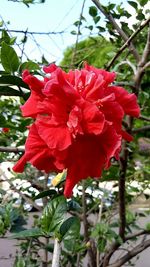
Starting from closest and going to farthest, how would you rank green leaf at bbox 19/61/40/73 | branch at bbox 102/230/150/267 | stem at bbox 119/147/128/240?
green leaf at bbox 19/61/40/73
stem at bbox 119/147/128/240
branch at bbox 102/230/150/267

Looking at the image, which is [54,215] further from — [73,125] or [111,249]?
[111,249]

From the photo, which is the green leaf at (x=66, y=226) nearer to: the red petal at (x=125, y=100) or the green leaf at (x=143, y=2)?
the red petal at (x=125, y=100)

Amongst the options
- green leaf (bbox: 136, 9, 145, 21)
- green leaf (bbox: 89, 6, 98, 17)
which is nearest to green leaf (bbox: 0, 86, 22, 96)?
green leaf (bbox: 136, 9, 145, 21)

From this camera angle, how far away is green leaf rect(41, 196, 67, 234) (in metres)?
0.74

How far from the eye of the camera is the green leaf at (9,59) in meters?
0.79

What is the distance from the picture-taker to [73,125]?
0.57 metres

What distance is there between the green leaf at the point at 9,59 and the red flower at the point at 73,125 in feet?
0.59

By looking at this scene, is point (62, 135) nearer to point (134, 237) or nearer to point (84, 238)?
point (84, 238)

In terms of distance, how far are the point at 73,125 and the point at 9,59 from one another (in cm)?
30

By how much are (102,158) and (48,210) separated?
199mm

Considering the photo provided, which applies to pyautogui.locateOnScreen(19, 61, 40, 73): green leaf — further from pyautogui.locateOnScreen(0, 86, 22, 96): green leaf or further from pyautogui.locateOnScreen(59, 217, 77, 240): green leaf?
pyautogui.locateOnScreen(59, 217, 77, 240): green leaf

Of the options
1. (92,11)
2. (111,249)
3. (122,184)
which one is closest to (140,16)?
(92,11)

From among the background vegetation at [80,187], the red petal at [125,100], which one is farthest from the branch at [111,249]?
the red petal at [125,100]

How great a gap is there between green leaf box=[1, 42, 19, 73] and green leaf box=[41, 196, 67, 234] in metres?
0.28
